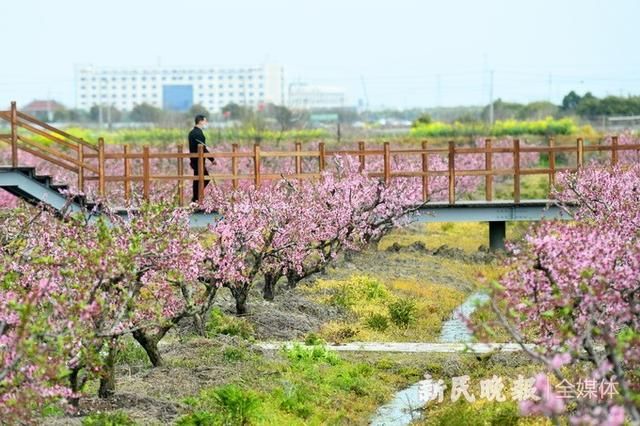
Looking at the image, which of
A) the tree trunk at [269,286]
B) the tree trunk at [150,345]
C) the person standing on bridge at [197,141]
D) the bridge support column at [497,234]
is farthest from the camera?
the bridge support column at [497,234]

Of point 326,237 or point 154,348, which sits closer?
point 154,348

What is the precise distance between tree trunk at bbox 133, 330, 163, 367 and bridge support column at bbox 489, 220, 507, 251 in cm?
1815

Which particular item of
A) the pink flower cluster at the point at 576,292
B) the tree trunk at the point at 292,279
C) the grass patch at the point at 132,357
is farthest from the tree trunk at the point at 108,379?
the tree trunk at the point at 292,279

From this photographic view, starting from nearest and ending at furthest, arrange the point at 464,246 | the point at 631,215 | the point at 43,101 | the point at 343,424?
the point at 343,424 < the point at 631,215 < the point at 464,246 < the point at 43,101

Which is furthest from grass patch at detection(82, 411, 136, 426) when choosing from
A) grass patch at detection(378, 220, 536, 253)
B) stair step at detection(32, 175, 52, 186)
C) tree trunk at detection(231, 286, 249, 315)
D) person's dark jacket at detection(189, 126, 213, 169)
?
grass patch at detection(378, 220, 536, 253)

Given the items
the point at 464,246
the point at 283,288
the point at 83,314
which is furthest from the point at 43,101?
the point at 83,314

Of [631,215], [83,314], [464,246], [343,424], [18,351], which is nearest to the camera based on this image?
[18,351]

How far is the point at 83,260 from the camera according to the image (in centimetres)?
1495

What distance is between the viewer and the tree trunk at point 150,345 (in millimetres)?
17422

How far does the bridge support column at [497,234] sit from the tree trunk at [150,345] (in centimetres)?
1815

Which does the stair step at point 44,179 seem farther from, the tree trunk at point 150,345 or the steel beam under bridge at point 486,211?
the tree trunk at point 150,345

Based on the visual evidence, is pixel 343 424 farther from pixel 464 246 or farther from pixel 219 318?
pixel 464 246

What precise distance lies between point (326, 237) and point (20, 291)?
12.6 m

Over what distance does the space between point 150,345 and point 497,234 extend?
18.7 metres
